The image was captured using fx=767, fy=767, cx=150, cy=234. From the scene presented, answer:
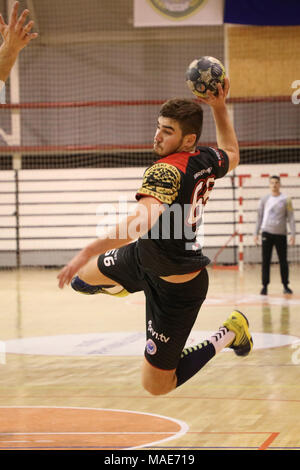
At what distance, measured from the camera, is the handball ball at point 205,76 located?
16.9 feet

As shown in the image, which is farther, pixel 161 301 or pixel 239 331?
pixel 239 331

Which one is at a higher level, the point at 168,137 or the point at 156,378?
the point at 168,137

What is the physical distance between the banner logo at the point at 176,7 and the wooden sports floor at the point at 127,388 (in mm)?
9729

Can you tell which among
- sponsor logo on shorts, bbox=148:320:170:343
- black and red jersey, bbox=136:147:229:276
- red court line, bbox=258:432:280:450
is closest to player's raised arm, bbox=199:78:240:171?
black and red jersey, bbox=136:147:229:276

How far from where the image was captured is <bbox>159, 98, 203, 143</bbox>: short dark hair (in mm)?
4707

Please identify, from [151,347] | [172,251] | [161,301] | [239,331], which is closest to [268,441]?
[239,331]

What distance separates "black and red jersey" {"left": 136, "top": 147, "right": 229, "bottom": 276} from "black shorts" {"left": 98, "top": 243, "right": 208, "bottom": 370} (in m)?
0.16

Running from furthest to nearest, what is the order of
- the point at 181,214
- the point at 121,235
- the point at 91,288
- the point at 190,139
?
the point at 91,288 < the point at 190,139 < the point at 181,214 < the point at 121,235

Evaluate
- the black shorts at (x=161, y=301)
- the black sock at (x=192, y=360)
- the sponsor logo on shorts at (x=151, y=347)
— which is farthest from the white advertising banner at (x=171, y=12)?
the sponsor logo on shorts at (x=151, y=347)

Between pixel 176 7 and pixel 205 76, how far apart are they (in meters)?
15.7

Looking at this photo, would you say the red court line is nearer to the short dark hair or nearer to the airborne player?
the airborne player

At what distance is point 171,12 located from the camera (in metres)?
20.1

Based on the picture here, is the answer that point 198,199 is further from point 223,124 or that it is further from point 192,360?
point 192,360

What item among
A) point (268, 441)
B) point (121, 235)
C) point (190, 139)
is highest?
point (190, 139)
